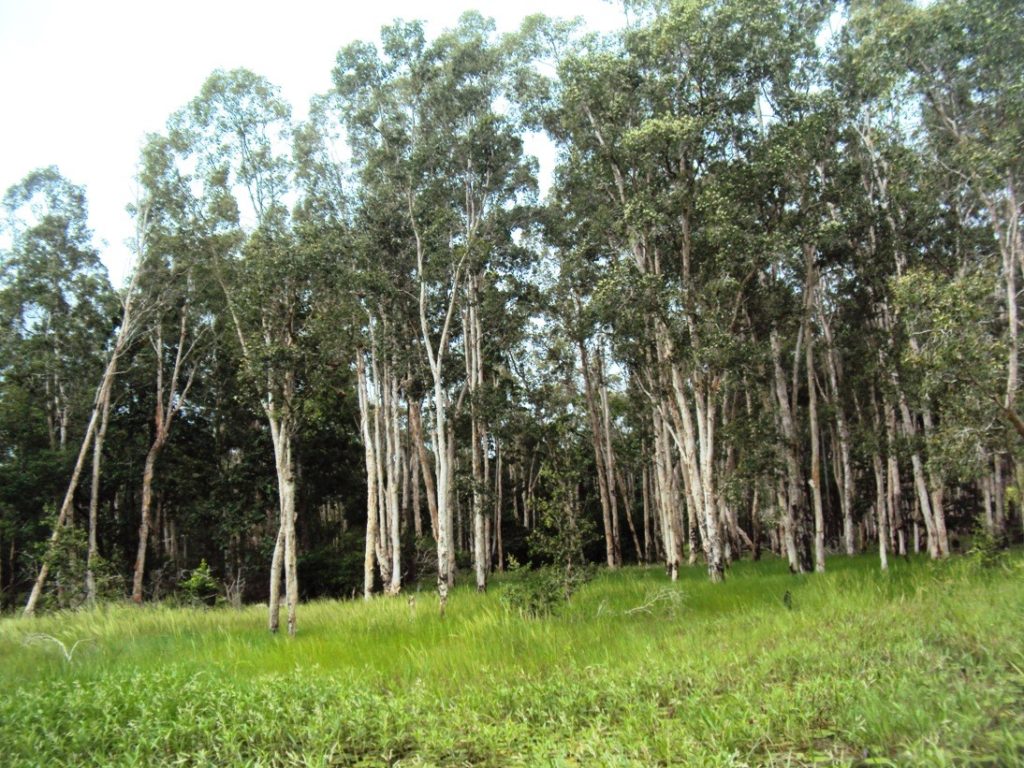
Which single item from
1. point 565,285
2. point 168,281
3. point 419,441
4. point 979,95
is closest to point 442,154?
point 565,285

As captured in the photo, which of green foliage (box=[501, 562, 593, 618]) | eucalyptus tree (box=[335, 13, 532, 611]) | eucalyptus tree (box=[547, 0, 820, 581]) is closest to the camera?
green foliage (box=[501, 562, 593, 618])

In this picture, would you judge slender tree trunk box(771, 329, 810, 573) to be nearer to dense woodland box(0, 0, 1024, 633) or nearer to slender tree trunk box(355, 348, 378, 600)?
dense woodland box(0, 0, 1024, 633)

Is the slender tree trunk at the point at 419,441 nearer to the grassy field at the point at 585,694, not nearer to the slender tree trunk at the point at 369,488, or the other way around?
the slender tree trunk at the point at 369,488

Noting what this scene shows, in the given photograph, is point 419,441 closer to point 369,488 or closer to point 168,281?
point 369,488

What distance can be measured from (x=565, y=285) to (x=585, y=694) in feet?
49.2

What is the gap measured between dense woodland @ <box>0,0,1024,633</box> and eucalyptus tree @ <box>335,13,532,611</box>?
86 millimetres

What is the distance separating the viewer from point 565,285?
18797mm

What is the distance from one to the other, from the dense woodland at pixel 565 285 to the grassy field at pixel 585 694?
305cm

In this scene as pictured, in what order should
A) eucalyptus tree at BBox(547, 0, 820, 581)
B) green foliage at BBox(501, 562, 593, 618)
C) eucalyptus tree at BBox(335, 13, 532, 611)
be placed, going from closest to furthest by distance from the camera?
green foliage at BBox(501, 562, 593, 618)
eucalyptus tree at BBox(547, 0, 820, 581)
eucalyptus tree at BBox(335, 13, 532, 611)

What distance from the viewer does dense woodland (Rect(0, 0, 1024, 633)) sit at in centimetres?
1108

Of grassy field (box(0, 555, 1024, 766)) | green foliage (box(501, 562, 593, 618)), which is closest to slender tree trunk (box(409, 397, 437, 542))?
green foliage (box(501, 562, 593, 618))

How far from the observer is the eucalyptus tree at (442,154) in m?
15.8

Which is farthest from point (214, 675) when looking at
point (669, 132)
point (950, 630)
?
Answer: point (669, 132)

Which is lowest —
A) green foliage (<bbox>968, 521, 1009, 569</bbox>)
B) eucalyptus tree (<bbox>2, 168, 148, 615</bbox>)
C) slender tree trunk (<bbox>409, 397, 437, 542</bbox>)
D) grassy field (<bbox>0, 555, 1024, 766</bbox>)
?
grassy field (<bbox>0, 555, 1024, 766</bbox>)
